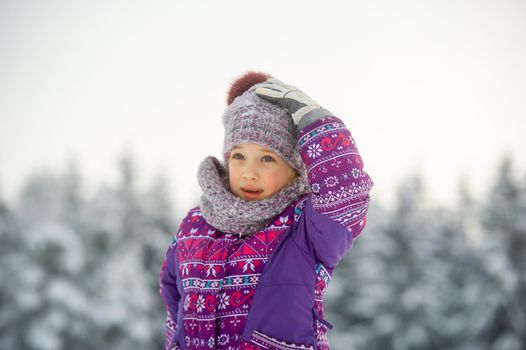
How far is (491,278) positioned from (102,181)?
15997 mm

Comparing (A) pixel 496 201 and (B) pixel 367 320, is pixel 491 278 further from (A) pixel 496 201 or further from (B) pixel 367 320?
(B) pixel 367 320

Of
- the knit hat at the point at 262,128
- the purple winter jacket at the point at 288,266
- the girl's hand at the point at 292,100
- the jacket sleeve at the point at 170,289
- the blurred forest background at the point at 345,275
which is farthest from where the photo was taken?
the blurred forest background at the point at 345,275

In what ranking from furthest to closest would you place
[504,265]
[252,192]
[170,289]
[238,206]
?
1. [504,265]
2. [170,289]
3. [252,192]
4. [238,206]

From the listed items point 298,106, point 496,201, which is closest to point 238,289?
point 298,106

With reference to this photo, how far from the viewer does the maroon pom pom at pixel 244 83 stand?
3.12m

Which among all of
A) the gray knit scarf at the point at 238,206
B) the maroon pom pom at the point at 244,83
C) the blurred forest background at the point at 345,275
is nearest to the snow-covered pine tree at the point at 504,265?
the blurred forest background at the point at 345,275

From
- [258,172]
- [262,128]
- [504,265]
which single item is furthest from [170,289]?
[504,265]

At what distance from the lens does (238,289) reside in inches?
100.0

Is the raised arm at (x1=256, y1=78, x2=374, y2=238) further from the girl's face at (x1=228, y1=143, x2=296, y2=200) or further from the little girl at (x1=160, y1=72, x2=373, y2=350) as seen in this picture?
the girl's face at (x1=228, y1=143, x2=296, y2=200)

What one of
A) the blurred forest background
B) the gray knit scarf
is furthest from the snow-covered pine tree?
the gray knit scarf

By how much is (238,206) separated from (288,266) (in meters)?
0.37

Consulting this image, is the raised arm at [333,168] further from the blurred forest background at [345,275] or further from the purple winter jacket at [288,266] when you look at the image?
the blurred forest background at [345,275]

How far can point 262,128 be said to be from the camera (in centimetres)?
266

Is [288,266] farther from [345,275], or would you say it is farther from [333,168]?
[345,275]
